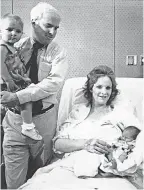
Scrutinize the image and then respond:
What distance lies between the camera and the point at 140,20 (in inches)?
105

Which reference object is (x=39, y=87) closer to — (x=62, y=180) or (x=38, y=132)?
(x=38, y=132)

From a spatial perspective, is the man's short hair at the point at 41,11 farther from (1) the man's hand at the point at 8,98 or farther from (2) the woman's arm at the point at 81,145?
(2) the woman's arm at the point at 81,145

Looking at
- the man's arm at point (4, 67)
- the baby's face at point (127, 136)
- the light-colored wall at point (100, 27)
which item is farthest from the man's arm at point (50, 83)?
the light-colored wall at point (100, 27)

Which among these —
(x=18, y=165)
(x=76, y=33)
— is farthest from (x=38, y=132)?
(x=76, y=33)

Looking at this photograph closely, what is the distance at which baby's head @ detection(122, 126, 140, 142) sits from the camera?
181cm

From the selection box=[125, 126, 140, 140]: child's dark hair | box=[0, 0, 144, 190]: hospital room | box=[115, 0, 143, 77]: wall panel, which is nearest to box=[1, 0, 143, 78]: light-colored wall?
box=[115, 0, 143, 77]: wall panel

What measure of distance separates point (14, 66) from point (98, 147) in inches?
24.3

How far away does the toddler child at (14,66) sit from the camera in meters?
1.61

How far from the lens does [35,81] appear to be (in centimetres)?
181

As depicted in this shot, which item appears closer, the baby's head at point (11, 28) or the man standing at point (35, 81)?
the baby's head at point (11, 28)

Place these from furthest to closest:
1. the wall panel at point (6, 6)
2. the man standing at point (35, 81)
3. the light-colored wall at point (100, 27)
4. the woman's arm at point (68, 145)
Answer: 1. the light-colored wall at point (100, 27)
2. the wall panel at point (6, 6)
3. the woman's arm at point (68, 145)
4. the man standing at point (35, 81)

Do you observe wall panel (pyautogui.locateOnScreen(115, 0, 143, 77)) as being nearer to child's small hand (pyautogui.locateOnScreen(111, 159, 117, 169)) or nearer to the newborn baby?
the newborn baby

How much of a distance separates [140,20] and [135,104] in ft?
2.71

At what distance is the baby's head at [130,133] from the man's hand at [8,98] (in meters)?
0.61
